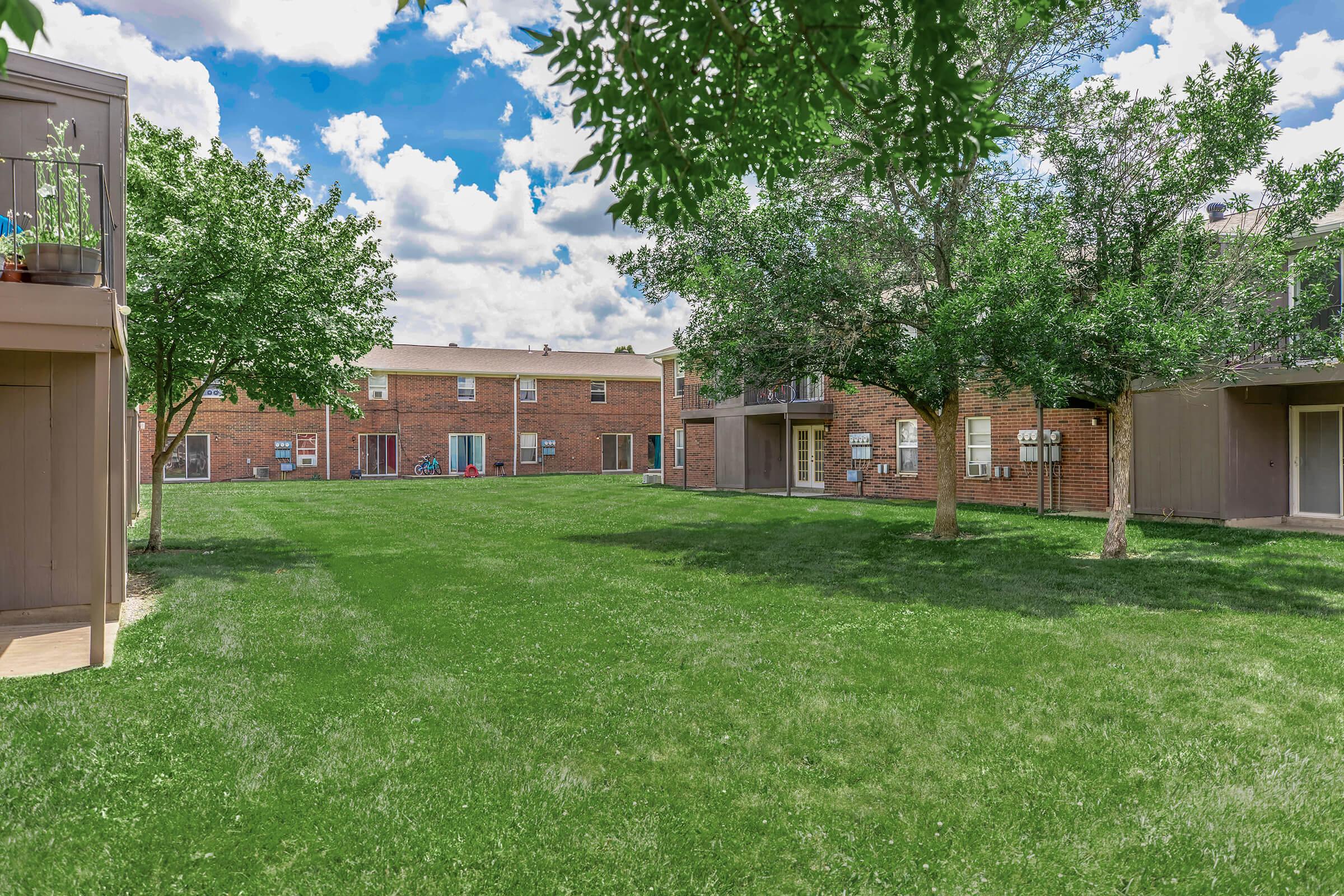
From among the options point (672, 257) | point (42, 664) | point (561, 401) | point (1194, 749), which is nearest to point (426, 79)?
point (672, 257)

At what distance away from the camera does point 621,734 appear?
4516 mm

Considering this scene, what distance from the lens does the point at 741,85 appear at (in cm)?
400

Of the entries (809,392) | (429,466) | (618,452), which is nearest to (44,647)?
(809,392)

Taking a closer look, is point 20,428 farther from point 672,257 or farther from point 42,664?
point 672,257

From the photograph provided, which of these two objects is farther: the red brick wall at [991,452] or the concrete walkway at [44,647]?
the red brick wall at [991,452]

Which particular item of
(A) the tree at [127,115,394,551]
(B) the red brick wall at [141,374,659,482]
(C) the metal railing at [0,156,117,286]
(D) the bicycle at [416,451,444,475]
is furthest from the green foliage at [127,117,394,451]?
(D) the bicycle at [416,451,444,475]

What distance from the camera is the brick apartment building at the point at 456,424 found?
107 feet

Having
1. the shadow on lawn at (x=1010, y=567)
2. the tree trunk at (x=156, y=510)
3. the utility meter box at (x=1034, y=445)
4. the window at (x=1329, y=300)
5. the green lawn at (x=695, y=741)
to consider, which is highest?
the window at (x=1329, y=300)

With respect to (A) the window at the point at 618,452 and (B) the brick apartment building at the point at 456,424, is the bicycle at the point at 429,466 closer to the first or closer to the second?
(B) the brick apartment building at the point at 456,424

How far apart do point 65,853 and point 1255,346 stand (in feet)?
41.6

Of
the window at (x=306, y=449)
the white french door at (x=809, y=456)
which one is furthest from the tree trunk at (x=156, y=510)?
the window at (x=306, y=449)

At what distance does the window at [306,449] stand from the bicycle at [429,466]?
4268 millimetres

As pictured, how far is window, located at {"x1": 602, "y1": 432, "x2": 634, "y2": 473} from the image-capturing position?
39.7m

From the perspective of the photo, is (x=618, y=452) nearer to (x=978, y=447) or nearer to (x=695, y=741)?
(x=978, y=447)
